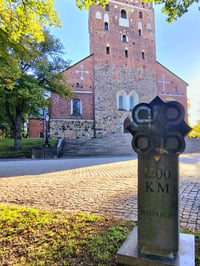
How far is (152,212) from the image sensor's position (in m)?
1.92

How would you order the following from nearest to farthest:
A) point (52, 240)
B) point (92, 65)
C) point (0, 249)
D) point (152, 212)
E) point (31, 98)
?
point (152, 212), point (0, 249), point (52, 240), point (31, 98), point (92, 65)

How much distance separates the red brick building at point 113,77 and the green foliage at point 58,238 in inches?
848

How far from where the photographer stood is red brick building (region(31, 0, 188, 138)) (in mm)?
25391

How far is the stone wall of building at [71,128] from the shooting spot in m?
24.1

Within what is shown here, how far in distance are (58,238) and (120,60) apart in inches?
1107

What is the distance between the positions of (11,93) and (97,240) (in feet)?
50.8

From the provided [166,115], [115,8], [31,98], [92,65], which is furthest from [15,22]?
[115,8]

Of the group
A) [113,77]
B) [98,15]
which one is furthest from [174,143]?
[98,15]

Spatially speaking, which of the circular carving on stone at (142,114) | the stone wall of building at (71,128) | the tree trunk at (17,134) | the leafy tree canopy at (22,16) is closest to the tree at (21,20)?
the leafy tree canopy at (22,16)

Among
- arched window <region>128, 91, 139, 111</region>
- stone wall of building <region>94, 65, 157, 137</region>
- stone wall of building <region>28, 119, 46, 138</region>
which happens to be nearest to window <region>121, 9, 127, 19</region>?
stone wall of building <region>94, 65, 157, 137</region>

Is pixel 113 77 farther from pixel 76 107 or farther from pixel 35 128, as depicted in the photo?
pixel 35 128

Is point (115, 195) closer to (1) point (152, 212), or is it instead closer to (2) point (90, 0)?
(1) point (152, 212)

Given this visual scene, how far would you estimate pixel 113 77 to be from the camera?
1062 inches

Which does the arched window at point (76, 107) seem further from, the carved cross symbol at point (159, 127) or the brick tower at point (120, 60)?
the carved cross symbol at point (159, 127)
